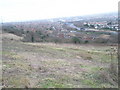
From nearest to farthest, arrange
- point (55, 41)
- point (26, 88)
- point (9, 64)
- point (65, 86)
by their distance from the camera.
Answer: point (26, 88), point (65, 86), point (9, 64), point (55, 41)

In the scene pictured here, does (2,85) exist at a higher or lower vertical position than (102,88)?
higher

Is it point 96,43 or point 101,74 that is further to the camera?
point 96,43

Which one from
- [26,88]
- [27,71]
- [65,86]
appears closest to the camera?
[26,88]

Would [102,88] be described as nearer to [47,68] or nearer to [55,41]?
[47,68]

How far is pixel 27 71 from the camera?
715cm

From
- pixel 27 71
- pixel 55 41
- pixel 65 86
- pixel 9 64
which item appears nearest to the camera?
pixel 65 86

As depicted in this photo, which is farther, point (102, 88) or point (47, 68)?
point (47, 68)

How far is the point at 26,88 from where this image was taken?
5.45 metres

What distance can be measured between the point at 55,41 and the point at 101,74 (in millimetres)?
15529

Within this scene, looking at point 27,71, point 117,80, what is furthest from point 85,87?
point 27,71

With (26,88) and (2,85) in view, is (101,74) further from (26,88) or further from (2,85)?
(2,85)

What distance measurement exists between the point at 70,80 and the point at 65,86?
74 centimetres

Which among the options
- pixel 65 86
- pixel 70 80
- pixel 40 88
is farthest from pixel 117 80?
pixel 40 88

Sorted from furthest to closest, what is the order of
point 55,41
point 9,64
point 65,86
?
point 55,41 < point 9,64 < point 65,86
